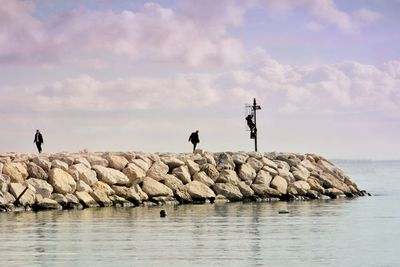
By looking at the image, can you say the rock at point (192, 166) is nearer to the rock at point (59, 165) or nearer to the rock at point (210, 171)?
the rock at point (210, 171)

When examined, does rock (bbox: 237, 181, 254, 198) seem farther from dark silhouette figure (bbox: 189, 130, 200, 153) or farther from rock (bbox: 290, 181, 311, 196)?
dark silhouette figure (bbox: 189, 130, 200, 153)

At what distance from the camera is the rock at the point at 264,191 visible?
49844mm

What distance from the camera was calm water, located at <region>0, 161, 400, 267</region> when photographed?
81.9 ft

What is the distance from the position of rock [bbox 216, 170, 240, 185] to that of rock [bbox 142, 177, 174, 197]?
3705mm

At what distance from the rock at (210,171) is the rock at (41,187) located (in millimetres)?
9580

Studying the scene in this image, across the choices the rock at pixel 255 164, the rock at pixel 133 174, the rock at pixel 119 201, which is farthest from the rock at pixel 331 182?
the rock at pixel 119 201

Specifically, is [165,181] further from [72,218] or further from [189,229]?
[189,229]

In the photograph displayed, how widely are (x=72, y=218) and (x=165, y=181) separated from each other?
10771mm

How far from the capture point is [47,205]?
42.4 meters

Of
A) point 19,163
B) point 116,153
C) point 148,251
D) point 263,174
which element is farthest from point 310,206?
point 148,251

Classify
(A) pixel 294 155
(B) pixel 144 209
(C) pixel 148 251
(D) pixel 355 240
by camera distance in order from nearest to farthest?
(C) pixel 148 251 → (D) pixel 355 240 → (B) pixel 144 209 → (A) pixel 294 155

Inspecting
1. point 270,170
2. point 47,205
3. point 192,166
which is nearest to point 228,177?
point 192,166

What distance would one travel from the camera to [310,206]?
1781 inches

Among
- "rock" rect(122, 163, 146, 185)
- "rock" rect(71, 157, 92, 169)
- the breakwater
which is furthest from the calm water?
"rock" rect(71, 157, 92, 169)
